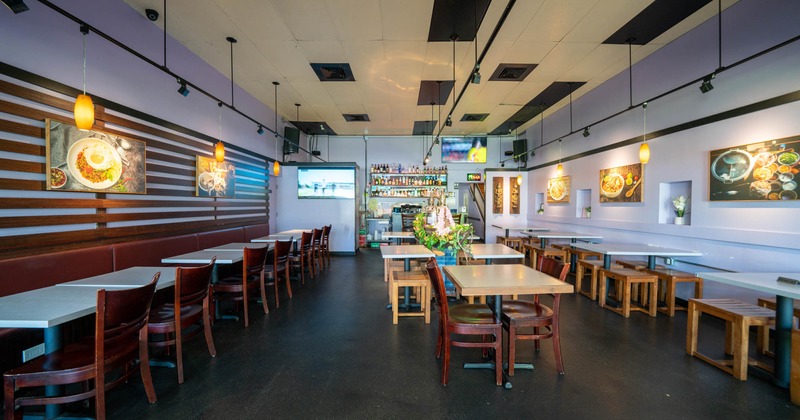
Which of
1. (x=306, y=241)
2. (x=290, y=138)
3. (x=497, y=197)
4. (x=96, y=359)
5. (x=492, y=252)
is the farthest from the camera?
(x=497, y=197)

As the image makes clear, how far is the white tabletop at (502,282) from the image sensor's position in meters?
2.36

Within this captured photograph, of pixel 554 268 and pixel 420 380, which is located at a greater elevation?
pixel 554 268

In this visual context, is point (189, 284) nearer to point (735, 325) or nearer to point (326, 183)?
point (735, 325)

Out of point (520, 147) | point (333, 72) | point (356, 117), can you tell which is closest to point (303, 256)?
Result: point (333, 72)

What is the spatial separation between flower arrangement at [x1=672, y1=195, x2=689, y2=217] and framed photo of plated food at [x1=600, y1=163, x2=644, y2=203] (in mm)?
668

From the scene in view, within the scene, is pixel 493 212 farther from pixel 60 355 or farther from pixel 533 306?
pixel 60 355

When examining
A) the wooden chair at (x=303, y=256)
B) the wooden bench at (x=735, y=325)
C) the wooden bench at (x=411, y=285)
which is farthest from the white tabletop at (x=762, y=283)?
the wooden chair at (x=303, y=256)

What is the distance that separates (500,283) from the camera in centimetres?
247

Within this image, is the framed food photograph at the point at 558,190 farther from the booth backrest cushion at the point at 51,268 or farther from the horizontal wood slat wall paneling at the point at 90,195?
the booth backrest cushion at the point at 51,268

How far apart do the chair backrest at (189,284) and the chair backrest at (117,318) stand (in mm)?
322

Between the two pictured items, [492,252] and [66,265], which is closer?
[66,265]

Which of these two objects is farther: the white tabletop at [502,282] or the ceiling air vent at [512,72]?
the ceiling air vent at [512,72]

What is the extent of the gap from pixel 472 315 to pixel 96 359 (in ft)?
8.64

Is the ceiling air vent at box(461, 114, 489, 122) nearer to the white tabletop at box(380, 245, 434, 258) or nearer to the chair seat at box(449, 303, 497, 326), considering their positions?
the white tabletop at box(380, 245, 434, 258)
